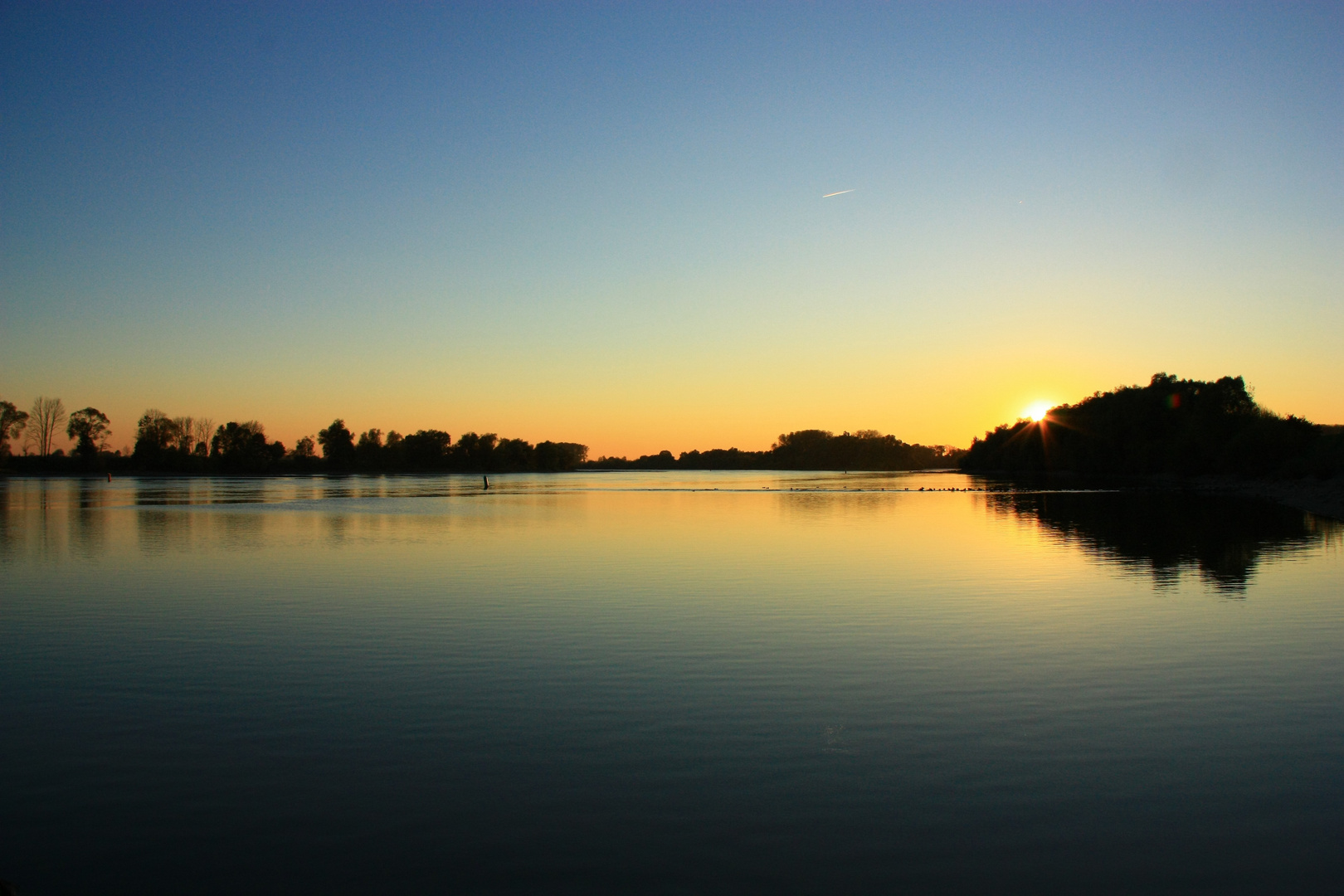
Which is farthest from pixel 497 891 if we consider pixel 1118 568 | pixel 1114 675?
pixel 1118 568

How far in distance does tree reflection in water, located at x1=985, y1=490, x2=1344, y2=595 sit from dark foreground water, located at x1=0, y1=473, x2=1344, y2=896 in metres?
1.85

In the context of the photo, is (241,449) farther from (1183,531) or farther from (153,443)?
(1183,531)

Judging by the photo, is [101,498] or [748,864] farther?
[101,498]

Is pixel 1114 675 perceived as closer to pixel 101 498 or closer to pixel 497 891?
pixel 497 891

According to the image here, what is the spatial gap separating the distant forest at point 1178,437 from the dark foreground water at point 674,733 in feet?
217

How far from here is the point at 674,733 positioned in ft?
32.2

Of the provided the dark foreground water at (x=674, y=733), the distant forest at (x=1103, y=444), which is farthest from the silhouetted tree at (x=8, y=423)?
the dark foreground water at (x=674, y=733)

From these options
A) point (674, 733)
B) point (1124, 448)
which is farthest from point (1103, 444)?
point (674, 733)

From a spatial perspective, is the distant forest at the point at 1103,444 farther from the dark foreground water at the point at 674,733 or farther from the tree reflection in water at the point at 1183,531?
the dark foreground water at the point at 674,733

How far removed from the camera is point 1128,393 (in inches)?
4756

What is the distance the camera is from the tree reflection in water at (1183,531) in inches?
979

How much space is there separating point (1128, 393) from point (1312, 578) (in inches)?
4310

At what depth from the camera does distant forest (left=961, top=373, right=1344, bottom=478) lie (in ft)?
266

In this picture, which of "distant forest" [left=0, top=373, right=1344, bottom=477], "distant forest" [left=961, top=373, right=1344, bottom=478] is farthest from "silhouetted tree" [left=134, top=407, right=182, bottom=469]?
"distant forest" [left=961, top=373, right=1344, bottom=478]
